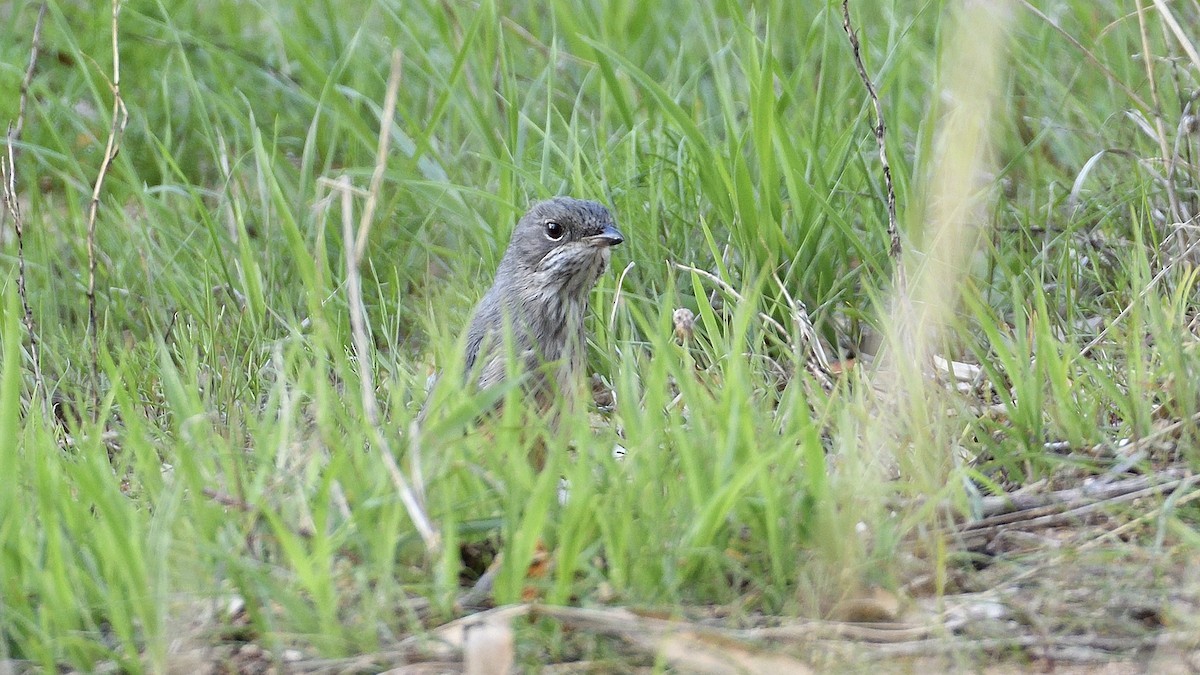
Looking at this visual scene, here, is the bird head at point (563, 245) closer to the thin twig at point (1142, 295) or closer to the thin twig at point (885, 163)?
the thin twig at point (885, 163)

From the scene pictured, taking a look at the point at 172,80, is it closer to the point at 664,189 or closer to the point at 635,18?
the point at 635,18

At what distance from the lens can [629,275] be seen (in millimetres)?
4883

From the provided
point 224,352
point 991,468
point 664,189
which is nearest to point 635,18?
point 664,189

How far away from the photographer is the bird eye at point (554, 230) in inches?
183

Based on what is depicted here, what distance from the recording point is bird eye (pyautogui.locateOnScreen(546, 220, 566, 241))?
183 inches

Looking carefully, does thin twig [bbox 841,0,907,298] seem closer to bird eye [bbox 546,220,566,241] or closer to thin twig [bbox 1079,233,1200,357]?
thin twig [bbox 1079,233,1200,357]

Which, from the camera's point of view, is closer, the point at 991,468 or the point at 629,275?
the point at 991,468

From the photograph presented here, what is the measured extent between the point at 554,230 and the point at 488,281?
1.73ft

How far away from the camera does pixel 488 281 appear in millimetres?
5133

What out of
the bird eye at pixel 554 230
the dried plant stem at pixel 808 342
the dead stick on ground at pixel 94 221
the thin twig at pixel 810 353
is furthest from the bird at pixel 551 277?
the dead stick on ground at pixel 94 221

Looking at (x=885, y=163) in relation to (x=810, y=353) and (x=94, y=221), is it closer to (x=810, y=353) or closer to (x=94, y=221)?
(x=810, y=353)

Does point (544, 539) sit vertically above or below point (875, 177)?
below

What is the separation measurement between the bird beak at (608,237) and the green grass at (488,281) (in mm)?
230

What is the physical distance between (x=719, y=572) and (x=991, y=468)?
0.87 metres
